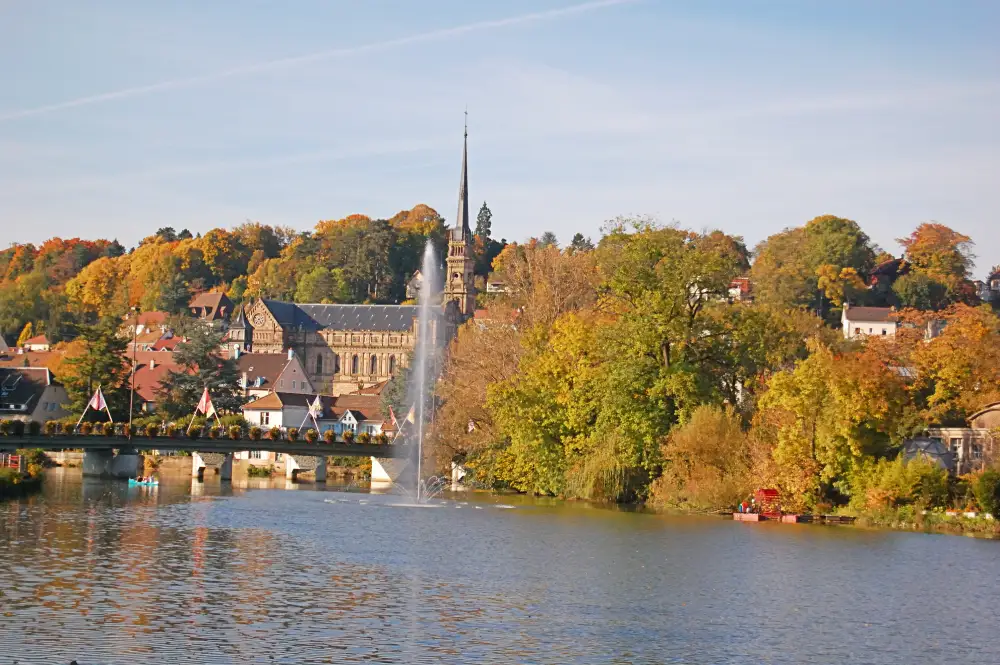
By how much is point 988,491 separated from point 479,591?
30.2 meters

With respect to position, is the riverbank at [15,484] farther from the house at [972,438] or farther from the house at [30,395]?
the house at [30,395]

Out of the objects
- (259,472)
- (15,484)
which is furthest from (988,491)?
(259,472)

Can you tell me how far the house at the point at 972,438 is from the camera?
6469 centimetres

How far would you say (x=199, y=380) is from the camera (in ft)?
400

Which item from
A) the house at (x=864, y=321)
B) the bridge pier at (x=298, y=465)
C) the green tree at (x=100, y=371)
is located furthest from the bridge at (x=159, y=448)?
the house at (x=864, y=321)

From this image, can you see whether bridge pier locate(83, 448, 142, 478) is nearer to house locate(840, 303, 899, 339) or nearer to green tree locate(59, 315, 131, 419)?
green tree locate(59, 315, 131, 419)

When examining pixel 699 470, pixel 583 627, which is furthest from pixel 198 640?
pixel 699 470

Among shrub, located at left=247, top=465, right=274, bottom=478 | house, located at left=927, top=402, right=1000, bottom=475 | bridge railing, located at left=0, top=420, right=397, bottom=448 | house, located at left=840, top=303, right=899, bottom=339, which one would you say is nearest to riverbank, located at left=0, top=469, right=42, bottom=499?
bridge railing, located at left=0, top=420, right=397, bottom=448

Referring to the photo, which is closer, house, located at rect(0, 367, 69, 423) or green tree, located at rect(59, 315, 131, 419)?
green tree, located at rect(59, 315, 131, 419)

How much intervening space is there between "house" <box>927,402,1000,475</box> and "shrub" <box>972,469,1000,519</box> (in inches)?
116

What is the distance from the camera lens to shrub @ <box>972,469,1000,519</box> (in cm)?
6078

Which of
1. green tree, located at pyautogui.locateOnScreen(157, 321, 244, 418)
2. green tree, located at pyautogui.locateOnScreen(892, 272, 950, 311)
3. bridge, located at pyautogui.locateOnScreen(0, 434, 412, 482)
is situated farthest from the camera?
green tree, located at pyautogui.locateOnScreen(892, 272, 950, 311)

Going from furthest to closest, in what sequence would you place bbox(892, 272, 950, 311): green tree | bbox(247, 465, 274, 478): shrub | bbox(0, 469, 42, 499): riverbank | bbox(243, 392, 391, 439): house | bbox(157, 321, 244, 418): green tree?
bbox(892, 272, 950, 311): green tree
bbox(243, 392, 391, 439): house
bbox(157, 321, 244, 418): green tree
bbox(247, 465, 274, 478): shrub
bbox(0, 469, 42, 499): riverbank

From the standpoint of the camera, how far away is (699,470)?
224 ft
